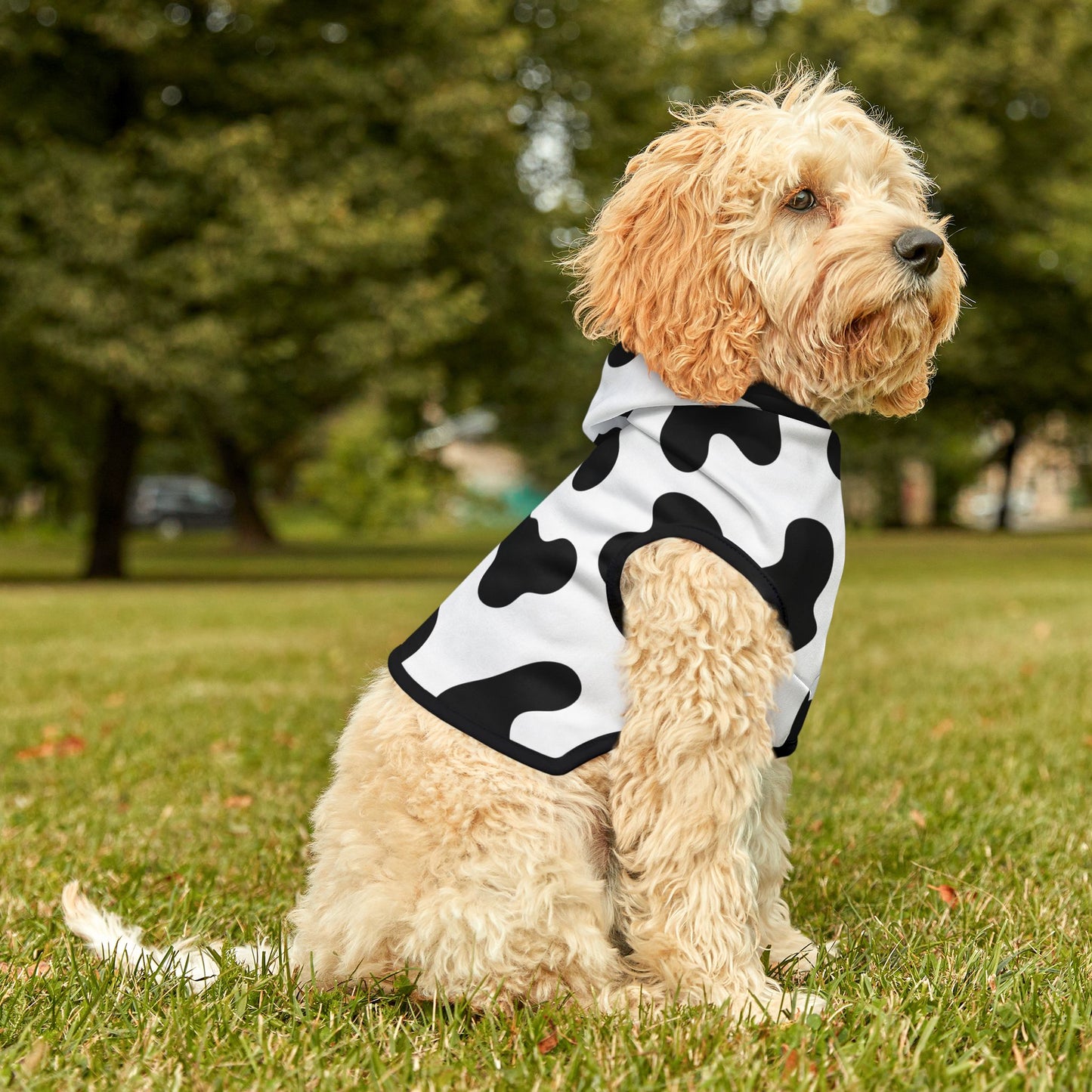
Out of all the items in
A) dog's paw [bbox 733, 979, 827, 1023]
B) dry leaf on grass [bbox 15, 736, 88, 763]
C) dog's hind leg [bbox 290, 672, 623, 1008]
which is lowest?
dry leaf on grass [bbox 15, 736, 88, 763]

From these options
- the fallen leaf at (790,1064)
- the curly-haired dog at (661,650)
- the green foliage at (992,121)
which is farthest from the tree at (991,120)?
the fallen leaf at (790,1064)

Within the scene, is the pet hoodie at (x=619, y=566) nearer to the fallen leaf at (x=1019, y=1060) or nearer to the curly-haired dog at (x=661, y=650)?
the curly-haired dog at (x=661, y=650)

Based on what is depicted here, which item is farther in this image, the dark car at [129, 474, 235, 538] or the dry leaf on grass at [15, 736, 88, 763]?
the dark car at [129, 474, 235, 538]

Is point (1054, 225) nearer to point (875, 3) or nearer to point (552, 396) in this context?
point (875, 3)

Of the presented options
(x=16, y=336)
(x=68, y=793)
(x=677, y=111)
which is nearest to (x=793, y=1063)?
(x=677, y=111)

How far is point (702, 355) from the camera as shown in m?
2.85

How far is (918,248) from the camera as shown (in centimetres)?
282

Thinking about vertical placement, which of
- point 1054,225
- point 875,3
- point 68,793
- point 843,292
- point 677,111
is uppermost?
point 875,3

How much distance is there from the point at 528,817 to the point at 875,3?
24958 millimetres

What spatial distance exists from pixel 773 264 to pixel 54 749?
4833 millimetres

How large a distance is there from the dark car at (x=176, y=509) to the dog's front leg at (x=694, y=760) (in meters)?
Result: 48.0

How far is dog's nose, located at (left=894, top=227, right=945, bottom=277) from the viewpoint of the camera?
9.23 feet

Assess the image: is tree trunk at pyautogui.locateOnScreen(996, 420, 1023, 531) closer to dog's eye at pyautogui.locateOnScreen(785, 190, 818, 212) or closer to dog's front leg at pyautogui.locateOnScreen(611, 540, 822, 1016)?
dog's eye at pyautogui.locateOnScreen(785, 190, 818, 212)

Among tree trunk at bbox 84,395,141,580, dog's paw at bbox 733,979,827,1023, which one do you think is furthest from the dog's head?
tree trunk at bbox 84,395,141,580
